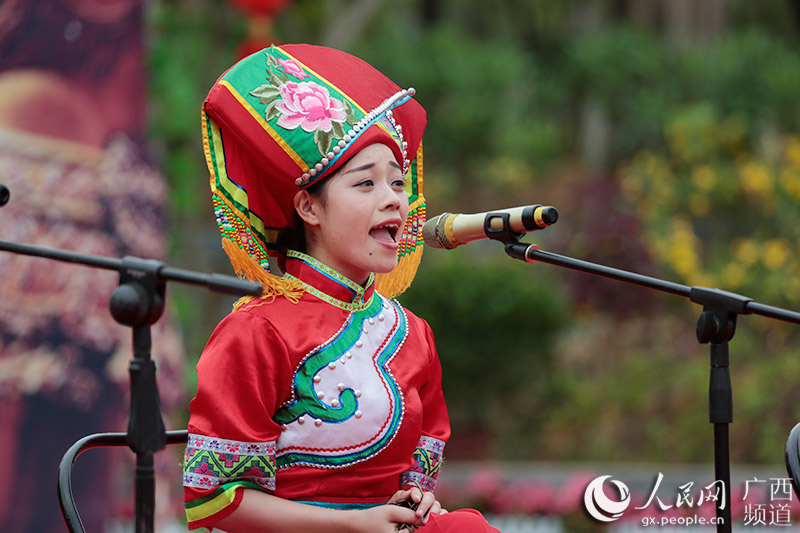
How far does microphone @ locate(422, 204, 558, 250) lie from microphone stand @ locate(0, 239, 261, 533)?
2.08 ft

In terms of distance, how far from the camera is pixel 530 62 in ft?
42.8

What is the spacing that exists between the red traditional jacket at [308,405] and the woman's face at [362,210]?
0.07 m

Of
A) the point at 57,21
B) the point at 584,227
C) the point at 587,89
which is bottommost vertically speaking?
the point at 57,21

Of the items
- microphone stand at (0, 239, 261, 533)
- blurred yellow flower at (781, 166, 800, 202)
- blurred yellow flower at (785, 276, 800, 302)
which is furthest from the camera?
blurred yellow flower at (781, 166, 800, 202)

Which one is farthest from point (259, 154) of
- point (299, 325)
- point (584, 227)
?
point (584, 227)

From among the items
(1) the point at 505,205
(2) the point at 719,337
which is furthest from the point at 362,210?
(1) the point at 505,205

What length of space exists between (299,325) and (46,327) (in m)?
2.60

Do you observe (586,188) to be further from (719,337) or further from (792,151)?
(719,337)

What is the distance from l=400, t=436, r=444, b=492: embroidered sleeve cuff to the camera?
2111 millimetres

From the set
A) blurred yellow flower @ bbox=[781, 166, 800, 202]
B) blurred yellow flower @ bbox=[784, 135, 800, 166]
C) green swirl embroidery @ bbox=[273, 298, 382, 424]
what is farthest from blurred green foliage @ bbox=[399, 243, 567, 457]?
green swirl embroidery @ bbox=[273, 298, 382, 424]

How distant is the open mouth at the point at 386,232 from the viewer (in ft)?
6.80

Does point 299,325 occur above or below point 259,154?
below

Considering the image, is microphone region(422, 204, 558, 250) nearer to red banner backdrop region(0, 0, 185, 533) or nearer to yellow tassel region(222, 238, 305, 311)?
yellow tassel region(222, 238, 305, 311)

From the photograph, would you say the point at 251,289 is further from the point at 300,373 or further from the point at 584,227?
the point at 584,227
